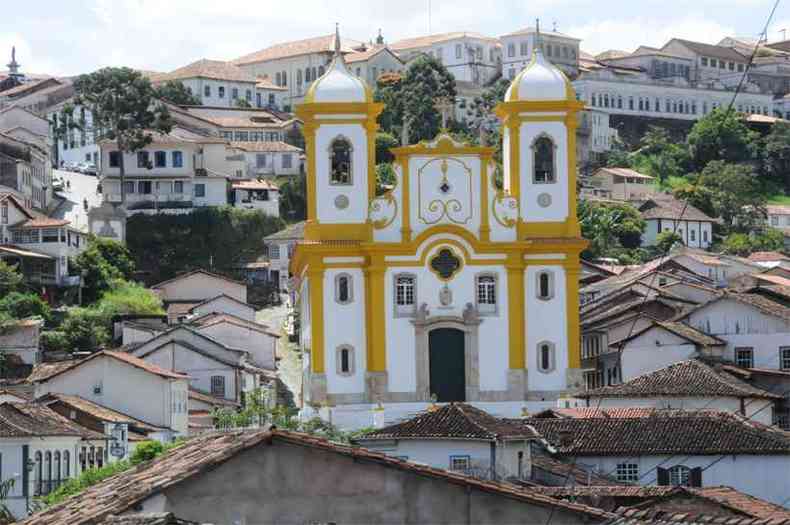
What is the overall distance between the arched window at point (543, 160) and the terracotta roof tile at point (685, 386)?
60.8ft

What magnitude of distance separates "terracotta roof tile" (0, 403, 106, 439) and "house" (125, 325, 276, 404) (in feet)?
62.3

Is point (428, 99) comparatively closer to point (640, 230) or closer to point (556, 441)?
point (640, 230)

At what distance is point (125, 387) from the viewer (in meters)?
87.4

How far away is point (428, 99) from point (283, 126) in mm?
9522

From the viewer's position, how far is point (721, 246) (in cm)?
16400

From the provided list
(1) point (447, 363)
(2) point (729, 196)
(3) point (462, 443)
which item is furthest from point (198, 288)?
(3) point (462, 443)

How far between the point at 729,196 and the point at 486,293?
85041mm

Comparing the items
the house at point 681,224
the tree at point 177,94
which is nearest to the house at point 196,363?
the house at point 681,224

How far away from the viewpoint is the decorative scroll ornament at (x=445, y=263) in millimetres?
92375

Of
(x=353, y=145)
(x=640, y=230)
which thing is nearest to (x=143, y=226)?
(x=640, y=230)

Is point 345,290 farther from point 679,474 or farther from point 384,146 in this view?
point 384,146

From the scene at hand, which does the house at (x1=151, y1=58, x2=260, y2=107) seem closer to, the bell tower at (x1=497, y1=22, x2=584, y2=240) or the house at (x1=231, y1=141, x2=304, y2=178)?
the house at (x1=231, y1=141, x2=304, y2=178)

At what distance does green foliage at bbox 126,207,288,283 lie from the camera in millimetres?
143125

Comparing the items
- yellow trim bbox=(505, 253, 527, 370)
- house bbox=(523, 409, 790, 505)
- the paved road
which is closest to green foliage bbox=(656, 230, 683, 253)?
the paved road
